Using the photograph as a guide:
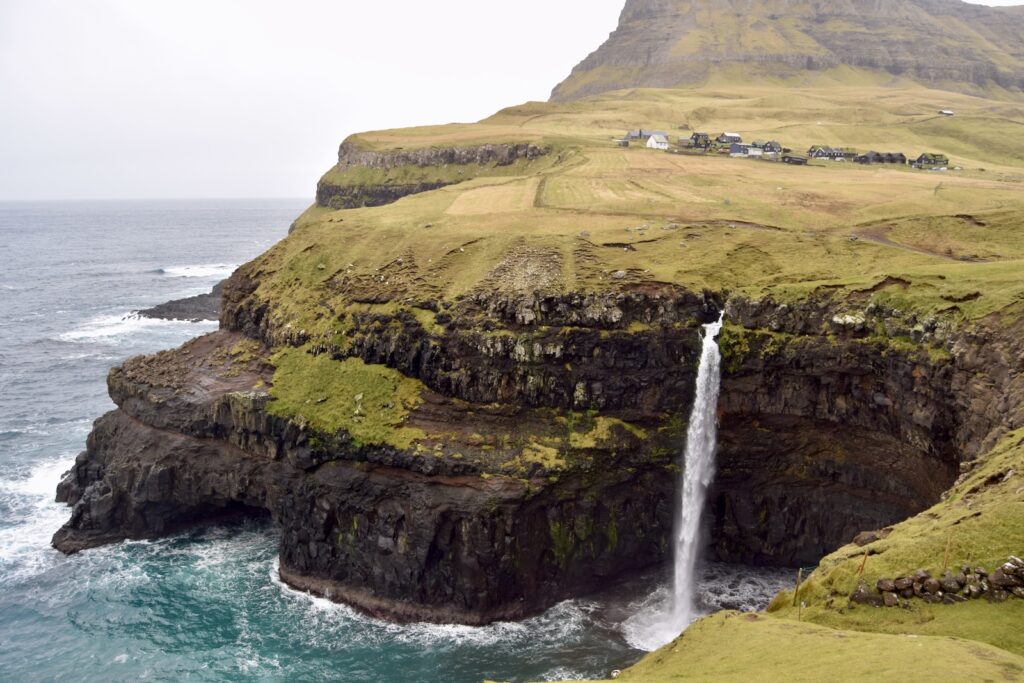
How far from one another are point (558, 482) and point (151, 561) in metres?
30.1

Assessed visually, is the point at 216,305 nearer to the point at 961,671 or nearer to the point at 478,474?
the point at 478,474

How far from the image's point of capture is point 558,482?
50.6 meters

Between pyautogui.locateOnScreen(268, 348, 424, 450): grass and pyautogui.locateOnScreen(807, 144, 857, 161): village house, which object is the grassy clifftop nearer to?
pyautogui.locateOnScreen(268, 348, 424, 450): grass

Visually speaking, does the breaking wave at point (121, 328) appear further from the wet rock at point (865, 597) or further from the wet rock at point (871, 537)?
the wet rock at point (865, 597)

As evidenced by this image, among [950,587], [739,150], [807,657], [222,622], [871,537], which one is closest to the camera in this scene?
[807,657]

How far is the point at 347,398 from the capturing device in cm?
5650

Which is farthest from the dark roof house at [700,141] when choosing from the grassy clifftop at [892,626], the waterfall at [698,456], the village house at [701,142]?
the grassy clifftop at [892,626]

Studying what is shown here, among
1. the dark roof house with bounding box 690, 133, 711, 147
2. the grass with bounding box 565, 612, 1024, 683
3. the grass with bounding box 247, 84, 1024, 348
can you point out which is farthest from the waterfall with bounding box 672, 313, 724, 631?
the dark roof house with bounding box 690, 133, 711, 147

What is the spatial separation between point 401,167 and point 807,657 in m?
120

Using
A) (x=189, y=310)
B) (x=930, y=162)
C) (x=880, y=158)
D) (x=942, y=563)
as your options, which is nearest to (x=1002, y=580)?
(x=942, y=563)

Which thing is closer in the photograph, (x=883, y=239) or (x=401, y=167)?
(x=883, y=239)

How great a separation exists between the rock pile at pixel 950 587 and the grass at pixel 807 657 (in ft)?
8.30

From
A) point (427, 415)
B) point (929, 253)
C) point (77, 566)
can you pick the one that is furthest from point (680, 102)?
point (77, 566)

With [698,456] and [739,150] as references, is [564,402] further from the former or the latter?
[739,150]
